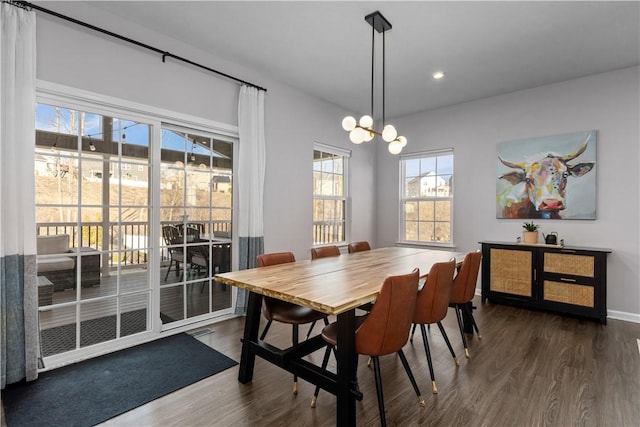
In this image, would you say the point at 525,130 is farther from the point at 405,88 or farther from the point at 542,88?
the point at 405,88

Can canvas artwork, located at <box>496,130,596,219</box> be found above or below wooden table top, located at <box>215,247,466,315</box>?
above

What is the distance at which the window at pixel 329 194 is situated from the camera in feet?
16.5

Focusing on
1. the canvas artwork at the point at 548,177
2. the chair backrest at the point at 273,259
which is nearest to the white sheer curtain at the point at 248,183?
the chair backrest at the point at 273,259

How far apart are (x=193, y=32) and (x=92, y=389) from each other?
3.15 meters

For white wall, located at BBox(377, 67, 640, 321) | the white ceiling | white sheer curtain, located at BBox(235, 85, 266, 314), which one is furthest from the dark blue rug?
white wall, located at BBox(377, 67, 640, 321)

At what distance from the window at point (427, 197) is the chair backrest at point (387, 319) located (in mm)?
3703

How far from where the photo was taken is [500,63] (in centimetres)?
370

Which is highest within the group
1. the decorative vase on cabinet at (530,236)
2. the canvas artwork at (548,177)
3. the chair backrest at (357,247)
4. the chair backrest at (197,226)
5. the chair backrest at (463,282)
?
the canvas artwork at (548,177)

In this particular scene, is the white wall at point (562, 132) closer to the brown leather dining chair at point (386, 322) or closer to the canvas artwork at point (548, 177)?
the canvas artwork at point (548, 177)

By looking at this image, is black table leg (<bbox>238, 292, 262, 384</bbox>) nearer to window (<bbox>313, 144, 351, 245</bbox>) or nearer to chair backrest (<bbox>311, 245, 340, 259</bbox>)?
chair backrest (<bbox>311, 245, 340, 259</bbox>)

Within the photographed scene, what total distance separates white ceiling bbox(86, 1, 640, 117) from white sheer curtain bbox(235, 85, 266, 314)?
0.52 m

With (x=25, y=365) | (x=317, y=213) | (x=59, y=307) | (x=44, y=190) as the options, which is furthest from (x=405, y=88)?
(x=25, y=365)

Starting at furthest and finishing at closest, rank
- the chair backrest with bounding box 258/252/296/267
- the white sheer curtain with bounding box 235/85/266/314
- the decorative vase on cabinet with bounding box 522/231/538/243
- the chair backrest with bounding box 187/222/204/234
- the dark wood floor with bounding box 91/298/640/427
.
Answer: the decorative vase on cabinet with bounding box 522/231/538/243 < the white sheer curtain with bounding box 235/85/266/314 < the chair backrest with bounding box 187/222/204/234 < the chair backrest with bounding box 258/252/296/267 < the dark wood floor with bounding box 91/298/640/427

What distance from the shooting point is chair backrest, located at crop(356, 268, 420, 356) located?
182 centimetres
